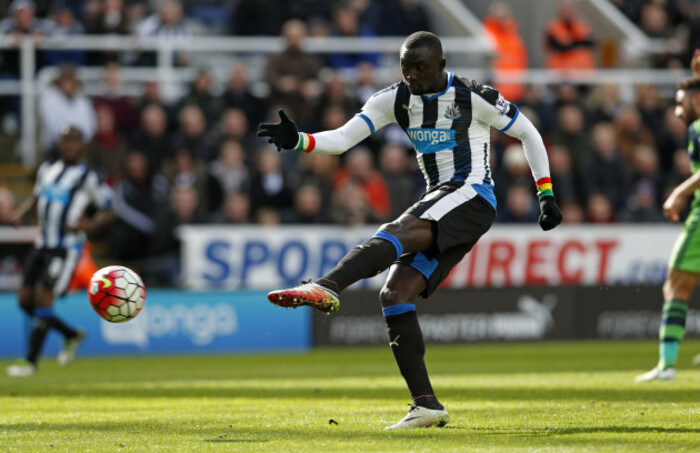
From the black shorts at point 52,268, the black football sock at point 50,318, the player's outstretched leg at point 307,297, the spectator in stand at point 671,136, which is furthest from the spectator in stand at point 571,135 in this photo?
the player's outstretched leg at point 307,297

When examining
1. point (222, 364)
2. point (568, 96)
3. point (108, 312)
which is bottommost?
point (222, 364)

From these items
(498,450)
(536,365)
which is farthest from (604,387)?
(498,450)

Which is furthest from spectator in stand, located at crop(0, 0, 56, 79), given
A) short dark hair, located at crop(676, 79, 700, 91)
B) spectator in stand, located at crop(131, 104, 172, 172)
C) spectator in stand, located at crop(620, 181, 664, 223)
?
short dark hair, located at crop(676, 79, 700, 91)

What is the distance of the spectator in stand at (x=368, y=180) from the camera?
57.4 feet

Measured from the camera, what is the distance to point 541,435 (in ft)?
21.8

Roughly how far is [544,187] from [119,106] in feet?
35.9

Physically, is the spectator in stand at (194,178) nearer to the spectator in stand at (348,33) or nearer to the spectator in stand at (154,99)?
the spectator in stand at (154,99)

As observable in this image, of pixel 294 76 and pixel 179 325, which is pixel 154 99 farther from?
pixel 179 325

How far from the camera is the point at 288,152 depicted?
703 inches

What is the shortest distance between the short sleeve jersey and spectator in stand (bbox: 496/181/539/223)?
10582mm

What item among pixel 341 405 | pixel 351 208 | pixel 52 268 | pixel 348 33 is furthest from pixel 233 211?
pixel 341 405

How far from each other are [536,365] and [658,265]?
19.3 ft

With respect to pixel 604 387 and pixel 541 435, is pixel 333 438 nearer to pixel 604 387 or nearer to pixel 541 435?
pixel 541 435

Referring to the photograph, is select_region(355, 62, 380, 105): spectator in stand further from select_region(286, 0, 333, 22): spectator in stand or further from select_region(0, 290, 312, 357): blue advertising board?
select_region(0, 290, 312, 357): blue advertising board
